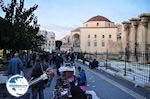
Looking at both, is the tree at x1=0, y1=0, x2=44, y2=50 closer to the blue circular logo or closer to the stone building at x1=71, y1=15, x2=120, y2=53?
the blue circular logo

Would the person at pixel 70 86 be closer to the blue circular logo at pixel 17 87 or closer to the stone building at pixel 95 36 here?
the blue circular logo at pixel 17 87

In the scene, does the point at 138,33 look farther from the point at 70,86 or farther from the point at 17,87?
the point at 17,87

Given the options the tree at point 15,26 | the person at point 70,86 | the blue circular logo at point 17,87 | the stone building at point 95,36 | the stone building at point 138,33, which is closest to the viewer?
the blue circular logo at point 17,87

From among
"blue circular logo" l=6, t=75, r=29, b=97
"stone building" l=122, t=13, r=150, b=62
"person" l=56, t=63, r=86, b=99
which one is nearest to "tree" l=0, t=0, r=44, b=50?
"stone building" l=122, t=13, r=150, b=62

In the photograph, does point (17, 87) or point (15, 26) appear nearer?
point (17, 87)

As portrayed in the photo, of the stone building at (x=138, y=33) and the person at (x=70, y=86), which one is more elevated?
the stone building at (x=138, y=33)

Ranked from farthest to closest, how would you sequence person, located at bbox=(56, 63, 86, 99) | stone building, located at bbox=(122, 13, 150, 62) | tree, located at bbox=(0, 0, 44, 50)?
1. stone building, located at bbox=(122, 13, 150, 62)
2. tree, located at bbox=(0, 0, 44, 50)
3. person, located at bbox=(56, 63, 86, 99)

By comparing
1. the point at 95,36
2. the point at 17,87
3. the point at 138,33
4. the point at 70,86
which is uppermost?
the point at 95,36

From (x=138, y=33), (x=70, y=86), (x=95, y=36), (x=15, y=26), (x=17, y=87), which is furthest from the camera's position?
(x=95, y=36)

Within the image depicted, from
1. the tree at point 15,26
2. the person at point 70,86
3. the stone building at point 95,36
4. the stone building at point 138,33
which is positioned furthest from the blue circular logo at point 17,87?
the stone building at point 95,36

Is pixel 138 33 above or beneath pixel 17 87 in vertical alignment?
above

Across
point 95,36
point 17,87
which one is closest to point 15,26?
point 17,87

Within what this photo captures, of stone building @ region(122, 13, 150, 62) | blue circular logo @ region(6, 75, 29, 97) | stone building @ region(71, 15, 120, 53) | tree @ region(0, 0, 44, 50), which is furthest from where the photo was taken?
stone building @ region(71, 15, 120, 53)

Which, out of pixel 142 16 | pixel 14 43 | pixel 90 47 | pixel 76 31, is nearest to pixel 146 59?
pixel 14 43
